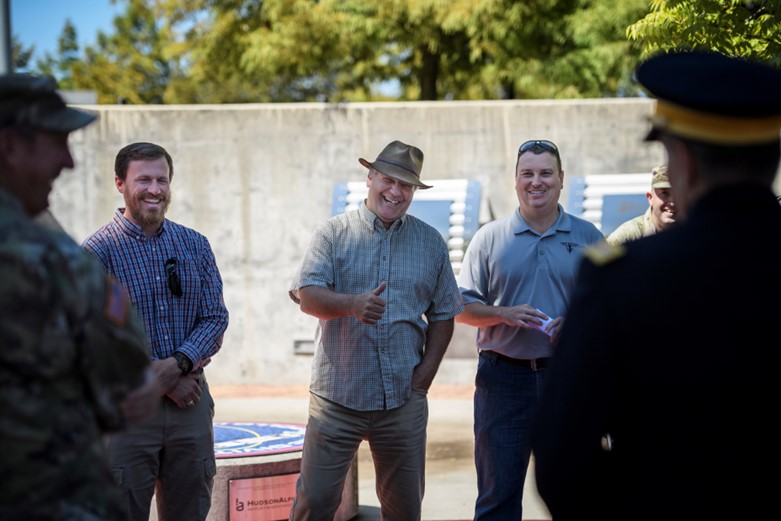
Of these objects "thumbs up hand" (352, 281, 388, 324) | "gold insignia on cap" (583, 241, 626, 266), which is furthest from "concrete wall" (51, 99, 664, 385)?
"gold insignia on cap" (583, 241, 626, 266)

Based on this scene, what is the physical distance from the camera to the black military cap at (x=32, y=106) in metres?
2.59

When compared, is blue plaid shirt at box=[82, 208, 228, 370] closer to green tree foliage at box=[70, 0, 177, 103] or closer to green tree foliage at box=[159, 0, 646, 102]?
green tree foliage at box=[159, 0, 646, 102]

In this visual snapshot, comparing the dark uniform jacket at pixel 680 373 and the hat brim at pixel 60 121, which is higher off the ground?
the hat brim at pixel 60 121

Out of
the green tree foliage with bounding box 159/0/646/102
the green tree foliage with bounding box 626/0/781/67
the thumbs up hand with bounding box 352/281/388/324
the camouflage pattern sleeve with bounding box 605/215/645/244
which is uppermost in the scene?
the green tree foliage with bounding box 159/0/646/102

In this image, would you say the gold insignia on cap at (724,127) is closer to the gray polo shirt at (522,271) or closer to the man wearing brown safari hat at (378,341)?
the man wearing brown safari hat at (378,341)

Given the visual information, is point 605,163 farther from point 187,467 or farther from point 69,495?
point 69,495

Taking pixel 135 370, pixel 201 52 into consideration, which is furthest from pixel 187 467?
pixel 201 52

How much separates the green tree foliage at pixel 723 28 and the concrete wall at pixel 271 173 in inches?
227

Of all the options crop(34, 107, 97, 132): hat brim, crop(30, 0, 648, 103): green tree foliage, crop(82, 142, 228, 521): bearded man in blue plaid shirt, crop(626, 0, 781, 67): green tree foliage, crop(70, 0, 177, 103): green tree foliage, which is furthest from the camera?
crop(70, 0, 177, 103): green tree foliage

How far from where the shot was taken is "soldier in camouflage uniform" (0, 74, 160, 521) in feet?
7.72

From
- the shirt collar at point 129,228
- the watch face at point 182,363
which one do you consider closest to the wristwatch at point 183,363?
the watch face at point 182,363

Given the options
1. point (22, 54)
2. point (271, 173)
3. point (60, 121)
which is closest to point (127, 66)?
point (22, 54)

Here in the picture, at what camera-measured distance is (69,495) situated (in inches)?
94.6

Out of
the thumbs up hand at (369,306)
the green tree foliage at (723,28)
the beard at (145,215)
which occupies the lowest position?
the thumbs up hand at (369,306)
